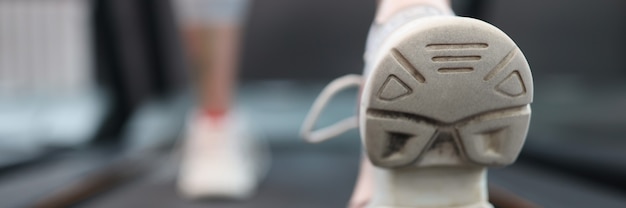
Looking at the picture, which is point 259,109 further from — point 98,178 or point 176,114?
point 98,178

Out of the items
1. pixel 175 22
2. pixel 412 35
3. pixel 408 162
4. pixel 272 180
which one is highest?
pixel 412 35

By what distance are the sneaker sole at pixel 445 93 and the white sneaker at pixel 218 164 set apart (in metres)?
0.69

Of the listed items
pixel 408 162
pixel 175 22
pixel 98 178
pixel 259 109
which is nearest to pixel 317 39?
pixel 259 109

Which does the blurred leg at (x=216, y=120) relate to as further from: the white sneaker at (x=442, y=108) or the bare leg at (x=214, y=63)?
the white sneaker at (x=442, y=108)

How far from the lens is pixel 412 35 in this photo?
1.68 ft

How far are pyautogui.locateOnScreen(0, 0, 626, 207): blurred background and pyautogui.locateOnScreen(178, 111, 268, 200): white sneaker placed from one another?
0.03 m

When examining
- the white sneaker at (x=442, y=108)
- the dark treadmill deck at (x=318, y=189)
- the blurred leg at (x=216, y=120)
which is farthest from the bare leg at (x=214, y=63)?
the white sneaker at (x=442, y=108)

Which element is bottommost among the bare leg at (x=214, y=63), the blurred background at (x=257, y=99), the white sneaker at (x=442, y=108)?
the blurred background at (x=257, y=99)

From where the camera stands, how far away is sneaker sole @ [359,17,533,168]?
51 centimetres

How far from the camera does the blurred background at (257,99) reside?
1167 millimetres

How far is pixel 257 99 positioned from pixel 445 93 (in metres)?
1.69

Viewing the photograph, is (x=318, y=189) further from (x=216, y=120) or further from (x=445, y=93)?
(x=445, y=93)

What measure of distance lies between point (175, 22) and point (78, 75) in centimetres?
71

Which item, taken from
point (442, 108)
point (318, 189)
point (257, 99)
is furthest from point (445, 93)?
point (257, 99)
